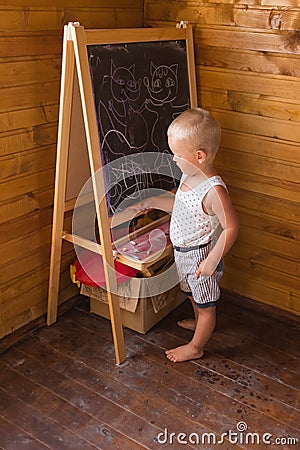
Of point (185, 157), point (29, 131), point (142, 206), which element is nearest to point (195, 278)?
point (142, 206)

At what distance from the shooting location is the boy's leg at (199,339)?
212 cm

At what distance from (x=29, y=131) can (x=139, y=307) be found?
0.83m

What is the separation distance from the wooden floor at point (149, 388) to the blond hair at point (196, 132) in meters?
0.84

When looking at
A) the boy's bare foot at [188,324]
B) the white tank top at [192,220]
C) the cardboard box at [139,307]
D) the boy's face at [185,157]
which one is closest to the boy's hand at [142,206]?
the white tank top at [192,220]

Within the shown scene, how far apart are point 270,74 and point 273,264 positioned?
82 centimetres

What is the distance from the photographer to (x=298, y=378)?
2.09 m

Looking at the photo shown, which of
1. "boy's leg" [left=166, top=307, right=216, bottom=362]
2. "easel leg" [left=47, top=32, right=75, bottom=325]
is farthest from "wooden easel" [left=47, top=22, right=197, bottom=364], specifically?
"boy's leg" [left=166, top=307, right=216, bottom=362]

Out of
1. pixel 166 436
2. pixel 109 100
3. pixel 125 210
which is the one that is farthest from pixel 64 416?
pixel 109 100

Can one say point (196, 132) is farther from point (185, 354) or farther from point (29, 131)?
point (185, 354)

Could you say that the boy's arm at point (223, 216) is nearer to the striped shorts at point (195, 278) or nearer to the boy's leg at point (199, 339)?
the striped shorts at point (195, 278)

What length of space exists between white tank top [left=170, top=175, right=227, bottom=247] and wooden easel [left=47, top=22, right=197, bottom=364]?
0.14 meters

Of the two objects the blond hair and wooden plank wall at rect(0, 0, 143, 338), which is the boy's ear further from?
wooden plank wall at rect(0, 0, 143, 338)

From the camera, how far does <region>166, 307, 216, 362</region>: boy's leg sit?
2123 mm

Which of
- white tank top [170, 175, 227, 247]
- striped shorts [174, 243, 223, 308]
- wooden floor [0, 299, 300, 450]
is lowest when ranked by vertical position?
wooden floor [0, 299, 300, 450]
